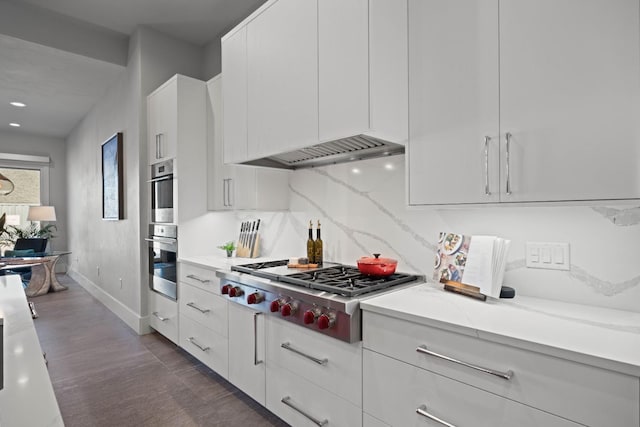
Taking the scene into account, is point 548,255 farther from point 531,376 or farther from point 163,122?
point 163,122

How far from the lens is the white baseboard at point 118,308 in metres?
3.58

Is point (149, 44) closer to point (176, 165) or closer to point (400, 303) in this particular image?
point (176, 165)

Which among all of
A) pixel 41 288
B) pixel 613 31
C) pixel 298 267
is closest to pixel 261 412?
pixel 298 267

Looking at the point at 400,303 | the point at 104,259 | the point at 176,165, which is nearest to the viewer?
the point at 400,303

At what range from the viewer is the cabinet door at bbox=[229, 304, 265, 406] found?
2.02m

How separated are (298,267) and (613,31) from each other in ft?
6.04

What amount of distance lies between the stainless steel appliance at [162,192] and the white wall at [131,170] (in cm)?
27

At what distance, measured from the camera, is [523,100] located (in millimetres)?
1372

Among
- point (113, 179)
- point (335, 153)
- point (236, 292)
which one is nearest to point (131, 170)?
point (113, 179)

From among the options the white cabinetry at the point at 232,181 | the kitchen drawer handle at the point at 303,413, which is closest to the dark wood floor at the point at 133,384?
the kitchen drawer handle at the point at 303,413

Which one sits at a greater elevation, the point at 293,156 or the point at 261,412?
the point at 293,156

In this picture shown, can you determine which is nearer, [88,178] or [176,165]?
[176,165]

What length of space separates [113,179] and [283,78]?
10.8 ft

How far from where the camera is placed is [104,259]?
15.9ft
